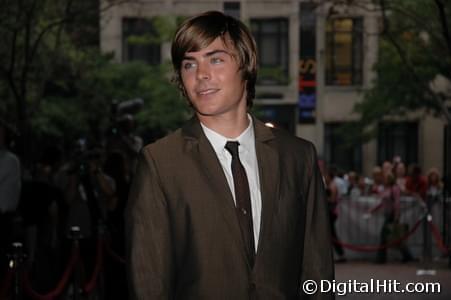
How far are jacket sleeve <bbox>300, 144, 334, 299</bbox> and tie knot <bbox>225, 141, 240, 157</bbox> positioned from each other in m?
0.32

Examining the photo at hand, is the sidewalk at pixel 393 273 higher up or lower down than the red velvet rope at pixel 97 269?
lower down

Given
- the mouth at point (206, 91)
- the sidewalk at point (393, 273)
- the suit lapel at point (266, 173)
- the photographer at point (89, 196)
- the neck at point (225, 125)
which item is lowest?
the sidewalk at point (393, 273)

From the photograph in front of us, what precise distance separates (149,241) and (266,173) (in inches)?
19.8

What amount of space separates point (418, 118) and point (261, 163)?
4158cm

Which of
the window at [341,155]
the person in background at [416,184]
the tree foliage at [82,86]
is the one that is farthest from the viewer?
the window at [341,155]

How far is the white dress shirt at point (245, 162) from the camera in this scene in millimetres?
4070

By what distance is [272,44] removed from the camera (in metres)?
44.6

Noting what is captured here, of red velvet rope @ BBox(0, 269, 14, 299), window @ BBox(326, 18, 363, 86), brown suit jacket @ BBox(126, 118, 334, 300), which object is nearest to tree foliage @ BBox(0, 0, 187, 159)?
window @ BBox(326, 18, 363, 86)

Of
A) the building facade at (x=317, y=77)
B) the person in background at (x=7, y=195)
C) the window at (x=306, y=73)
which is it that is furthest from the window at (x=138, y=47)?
the person in background at (x=7, y=195)

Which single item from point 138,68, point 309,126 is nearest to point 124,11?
point 138,68

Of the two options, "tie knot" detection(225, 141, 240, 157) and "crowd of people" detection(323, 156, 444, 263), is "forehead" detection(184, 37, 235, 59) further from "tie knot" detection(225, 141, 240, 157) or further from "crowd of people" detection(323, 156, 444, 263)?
"crowd of people" detection(323, 156, 444, 263)

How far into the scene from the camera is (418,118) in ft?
148

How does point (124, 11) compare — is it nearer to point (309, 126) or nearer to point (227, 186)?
point (309, 126)

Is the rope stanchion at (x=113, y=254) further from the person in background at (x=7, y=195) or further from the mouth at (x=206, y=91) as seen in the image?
the mouth at (x=206, y=91)
